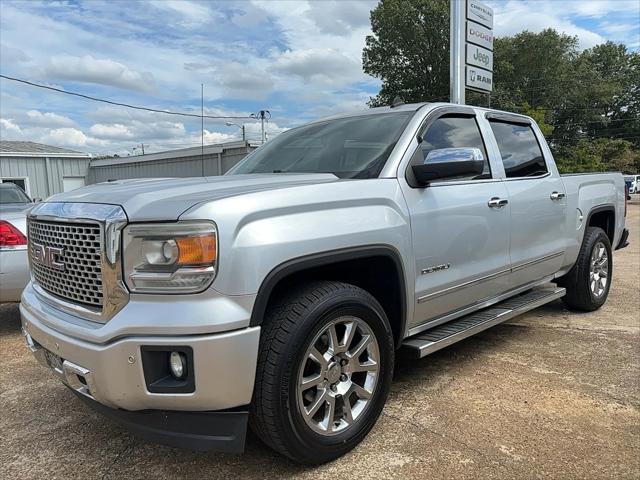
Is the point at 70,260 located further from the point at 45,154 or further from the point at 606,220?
the point at 45,154

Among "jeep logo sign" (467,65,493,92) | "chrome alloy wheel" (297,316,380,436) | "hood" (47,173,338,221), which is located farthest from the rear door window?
"jeep logo sign" (467,65,493,92)

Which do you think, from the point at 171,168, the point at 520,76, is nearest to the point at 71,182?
the point at 171,168

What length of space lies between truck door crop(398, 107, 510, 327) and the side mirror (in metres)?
0.09

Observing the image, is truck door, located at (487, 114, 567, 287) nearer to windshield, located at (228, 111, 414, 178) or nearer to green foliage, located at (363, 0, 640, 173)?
windshield, located at (228, 111, 414, 178)

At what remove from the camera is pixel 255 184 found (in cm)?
273

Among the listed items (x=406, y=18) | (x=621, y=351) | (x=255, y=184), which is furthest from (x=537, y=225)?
(x=406, y=18)

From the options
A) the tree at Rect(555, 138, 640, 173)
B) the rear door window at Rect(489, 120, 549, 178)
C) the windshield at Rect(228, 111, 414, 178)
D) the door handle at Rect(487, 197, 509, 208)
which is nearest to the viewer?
the windshield at Rect(228, 111, 414, 178)

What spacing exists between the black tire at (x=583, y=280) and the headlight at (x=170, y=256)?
4.15m

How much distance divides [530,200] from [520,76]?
44.3 meters

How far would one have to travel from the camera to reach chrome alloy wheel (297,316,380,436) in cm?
254

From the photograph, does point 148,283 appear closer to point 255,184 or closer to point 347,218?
point 255,184

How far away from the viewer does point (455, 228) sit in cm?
335

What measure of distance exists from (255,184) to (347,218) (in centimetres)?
50

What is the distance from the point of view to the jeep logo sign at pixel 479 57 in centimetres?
1091
